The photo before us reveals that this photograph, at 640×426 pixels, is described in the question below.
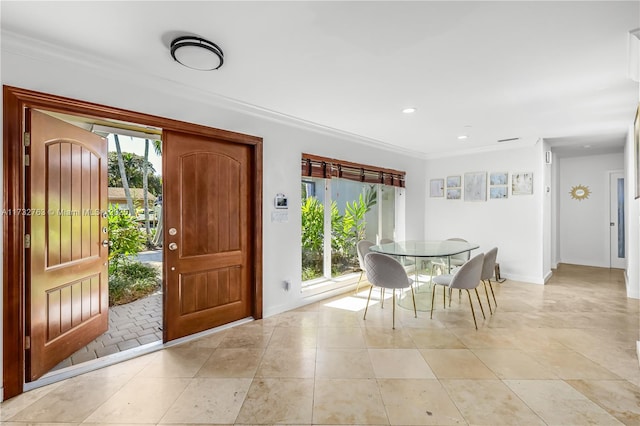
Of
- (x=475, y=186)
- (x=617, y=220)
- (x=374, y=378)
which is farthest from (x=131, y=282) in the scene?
(x=617, y=220)

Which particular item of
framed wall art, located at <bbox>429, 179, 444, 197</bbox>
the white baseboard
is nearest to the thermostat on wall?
framed wall art, located at <bbox>429, 179, 444, 197</bbox>

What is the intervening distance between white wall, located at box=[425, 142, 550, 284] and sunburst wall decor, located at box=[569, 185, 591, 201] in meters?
2.35

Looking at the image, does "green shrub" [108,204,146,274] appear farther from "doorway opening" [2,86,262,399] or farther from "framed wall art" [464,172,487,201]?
"framed wall art" [464,172,487,201]

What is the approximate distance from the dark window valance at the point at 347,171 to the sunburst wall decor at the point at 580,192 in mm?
3908

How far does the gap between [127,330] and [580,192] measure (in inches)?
331

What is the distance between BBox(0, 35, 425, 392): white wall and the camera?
206 centimetres

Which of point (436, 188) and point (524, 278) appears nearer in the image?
point (524, 278)

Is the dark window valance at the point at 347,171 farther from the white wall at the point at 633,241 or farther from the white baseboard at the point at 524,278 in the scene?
the white wall at the point at 633,241

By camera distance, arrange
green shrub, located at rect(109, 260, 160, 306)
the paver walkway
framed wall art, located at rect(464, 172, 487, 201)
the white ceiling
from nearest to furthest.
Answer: the white ceiling
the paver walkway
green shrub, located at rect(109, 260, 160, 306)
framed wall art, located at rect(464, 172, 487, 201)

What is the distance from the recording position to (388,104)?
3.14m

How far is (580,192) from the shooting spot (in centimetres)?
625

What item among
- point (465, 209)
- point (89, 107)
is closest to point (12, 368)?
point (89, 107)

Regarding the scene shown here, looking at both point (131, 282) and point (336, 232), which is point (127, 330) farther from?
point (336, 232)

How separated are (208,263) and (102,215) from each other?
3.74ft
